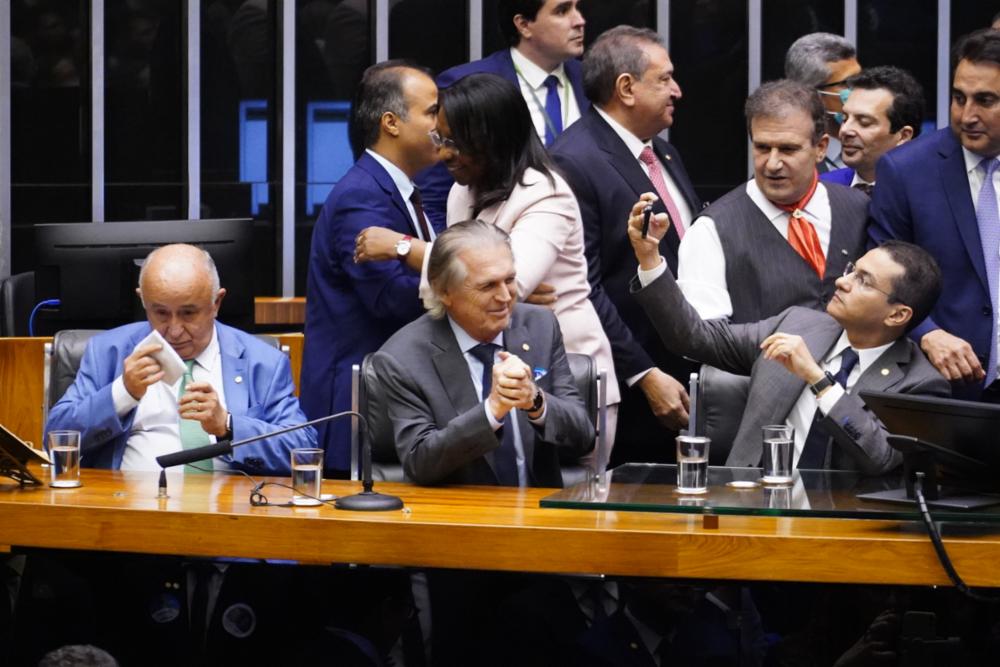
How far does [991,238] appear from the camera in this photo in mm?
4098

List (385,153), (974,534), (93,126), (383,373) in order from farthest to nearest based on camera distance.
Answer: (93,126) → (385,153) → (383,373) → (974,534)

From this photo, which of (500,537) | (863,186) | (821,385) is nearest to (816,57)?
(863,186)

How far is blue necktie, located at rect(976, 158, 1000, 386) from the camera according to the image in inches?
160

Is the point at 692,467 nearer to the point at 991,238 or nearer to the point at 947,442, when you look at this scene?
the point at 947,442

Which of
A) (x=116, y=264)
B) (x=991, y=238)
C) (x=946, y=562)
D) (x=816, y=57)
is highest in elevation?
(x=816, y=57)

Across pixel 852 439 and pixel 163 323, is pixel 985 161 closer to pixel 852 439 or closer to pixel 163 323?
pixel 852 439

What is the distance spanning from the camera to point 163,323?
4.02 m

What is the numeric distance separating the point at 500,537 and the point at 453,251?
32.9 inches

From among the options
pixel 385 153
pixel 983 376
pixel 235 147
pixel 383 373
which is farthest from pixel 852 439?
pixel 235 147

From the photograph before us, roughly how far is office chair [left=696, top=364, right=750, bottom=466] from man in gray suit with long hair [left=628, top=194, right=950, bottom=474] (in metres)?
0.06

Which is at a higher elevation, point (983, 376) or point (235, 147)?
point (235, 147)

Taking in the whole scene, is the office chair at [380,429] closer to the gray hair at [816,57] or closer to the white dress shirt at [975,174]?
the white dress shirt at [975,174]

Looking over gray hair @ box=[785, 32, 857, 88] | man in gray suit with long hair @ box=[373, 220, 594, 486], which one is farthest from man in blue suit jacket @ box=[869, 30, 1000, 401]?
gray hair @ box=[785, 32, 857, 88]

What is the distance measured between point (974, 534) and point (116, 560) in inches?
68.5
